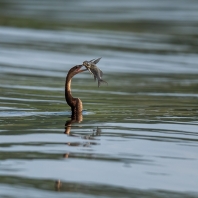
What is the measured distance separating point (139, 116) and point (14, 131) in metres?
2.50

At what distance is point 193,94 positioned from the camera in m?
16.0

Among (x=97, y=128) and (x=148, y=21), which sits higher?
(x=148, y=21)

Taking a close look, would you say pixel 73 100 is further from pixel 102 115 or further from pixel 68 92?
pixel 102 115

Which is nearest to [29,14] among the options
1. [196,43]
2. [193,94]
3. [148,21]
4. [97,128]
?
[148,21]

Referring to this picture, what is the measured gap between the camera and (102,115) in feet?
40.8

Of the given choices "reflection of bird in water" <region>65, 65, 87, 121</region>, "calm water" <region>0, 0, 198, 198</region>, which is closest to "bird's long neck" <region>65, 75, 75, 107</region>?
"reflection of bird in water" <region>65, 65, 87, 121</region>

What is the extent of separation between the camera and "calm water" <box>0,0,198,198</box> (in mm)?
7934

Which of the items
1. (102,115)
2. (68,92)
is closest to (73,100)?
(68,92)

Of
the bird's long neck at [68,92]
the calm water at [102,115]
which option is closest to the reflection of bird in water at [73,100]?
the bird's long neck at [68,92]

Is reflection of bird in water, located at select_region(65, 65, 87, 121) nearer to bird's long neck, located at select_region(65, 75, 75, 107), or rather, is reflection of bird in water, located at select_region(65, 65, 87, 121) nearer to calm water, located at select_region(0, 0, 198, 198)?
bird's long neck, located at select_region(65, 75, 75, 107)

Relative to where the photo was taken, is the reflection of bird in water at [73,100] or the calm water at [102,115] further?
the reflection of bird in water at [73,100]

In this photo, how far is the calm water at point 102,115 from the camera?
7.93m

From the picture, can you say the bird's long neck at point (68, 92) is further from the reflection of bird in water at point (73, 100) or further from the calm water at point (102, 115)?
the calm water at point (102, 115)

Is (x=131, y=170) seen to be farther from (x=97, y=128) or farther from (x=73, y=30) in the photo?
(x=73, y=30)
